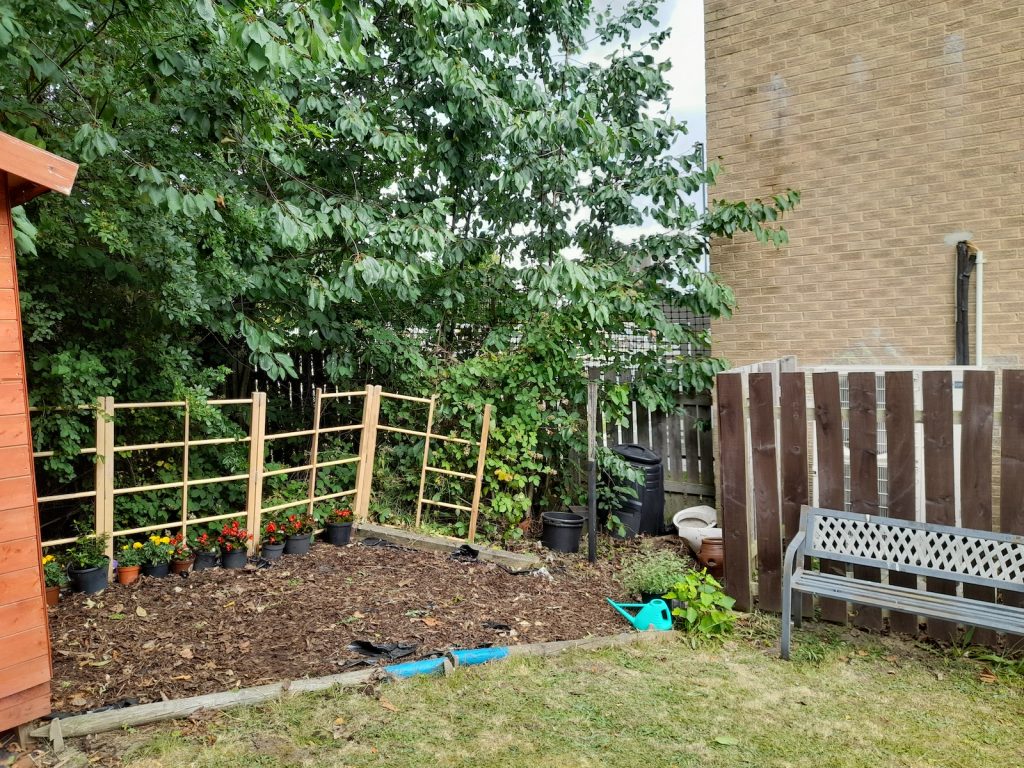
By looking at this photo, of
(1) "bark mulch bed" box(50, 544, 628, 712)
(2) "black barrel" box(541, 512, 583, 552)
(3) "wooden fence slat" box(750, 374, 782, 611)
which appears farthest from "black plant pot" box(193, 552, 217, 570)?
(3) "wooden fence slat" box(750, 374, 782, 611)

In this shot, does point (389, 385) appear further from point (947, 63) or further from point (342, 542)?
point (947, 63)

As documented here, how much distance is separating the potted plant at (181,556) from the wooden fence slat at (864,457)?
4.74 m

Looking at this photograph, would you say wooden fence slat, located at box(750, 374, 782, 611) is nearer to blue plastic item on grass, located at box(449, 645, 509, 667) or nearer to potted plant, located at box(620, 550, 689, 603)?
potted plant, located at box(620, 550, 689, 603)

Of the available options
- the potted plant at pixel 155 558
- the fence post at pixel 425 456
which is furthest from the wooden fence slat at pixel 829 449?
the potted plant at pixel 155 558

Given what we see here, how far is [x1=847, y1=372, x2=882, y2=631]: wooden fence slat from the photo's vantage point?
13.9 feet

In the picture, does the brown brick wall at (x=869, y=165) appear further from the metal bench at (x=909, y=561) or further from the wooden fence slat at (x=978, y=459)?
the metal bench at (x=909, y=561)

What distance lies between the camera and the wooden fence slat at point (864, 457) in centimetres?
423

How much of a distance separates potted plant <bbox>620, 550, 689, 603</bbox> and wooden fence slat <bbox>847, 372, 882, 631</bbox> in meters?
1.16

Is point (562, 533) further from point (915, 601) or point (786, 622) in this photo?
point (915, 601)

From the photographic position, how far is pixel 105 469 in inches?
191

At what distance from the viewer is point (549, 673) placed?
12.2 ft

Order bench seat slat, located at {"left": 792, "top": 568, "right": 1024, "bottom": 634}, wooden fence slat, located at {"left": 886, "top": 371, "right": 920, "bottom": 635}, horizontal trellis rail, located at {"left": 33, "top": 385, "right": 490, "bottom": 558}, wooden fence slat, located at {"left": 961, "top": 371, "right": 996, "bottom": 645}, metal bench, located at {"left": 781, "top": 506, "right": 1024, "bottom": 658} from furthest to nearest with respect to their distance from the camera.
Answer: horizontal trellis rail, located at {"left": 33, "top": 385, "right": 490, "bottom": 558}
wooden fence slat, located at {"left": 886, "top": 371, "right": 920, "bottom": 635}
wooden fence slat, located at {"left": 961, "top": 371, "right": 996, "bottom": 645}
metal bench, located at {"left": 781, "top": 506, "right": 1024, "bottom": 658}
bench seat slat, located at {"left": 792, "top": 568, "right": 1024, "bottom": 634}

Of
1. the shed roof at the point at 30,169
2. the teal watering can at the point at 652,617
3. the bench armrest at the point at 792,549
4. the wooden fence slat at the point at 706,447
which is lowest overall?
the teal watering can at the point at 652,617

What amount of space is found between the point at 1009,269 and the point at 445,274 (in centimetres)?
510
